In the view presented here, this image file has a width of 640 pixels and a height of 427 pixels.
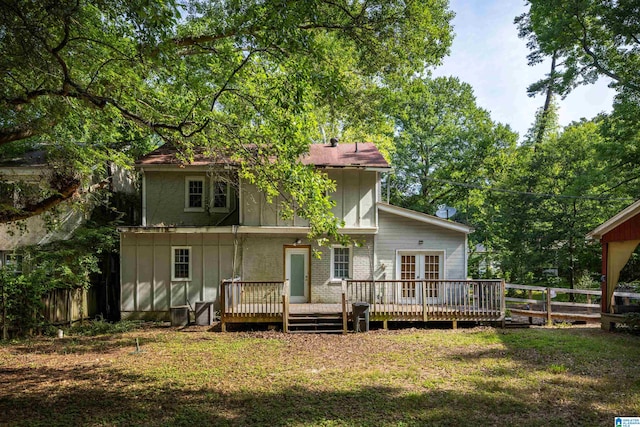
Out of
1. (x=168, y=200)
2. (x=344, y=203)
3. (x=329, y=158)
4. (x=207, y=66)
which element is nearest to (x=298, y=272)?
(x=344, y=203)

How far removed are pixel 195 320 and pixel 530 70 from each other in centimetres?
1824

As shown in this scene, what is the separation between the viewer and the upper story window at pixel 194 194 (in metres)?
14.6

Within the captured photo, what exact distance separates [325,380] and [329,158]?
9311mm

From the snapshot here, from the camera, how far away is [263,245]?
46.2 feet

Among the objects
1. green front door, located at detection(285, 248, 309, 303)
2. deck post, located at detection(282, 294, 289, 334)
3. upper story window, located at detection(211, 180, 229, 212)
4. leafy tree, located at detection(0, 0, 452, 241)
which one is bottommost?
deck post, located at detection(282, 294, 289, 334)

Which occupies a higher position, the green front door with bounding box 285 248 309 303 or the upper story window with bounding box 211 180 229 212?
the upper story window with bounding box 211 180 229 212

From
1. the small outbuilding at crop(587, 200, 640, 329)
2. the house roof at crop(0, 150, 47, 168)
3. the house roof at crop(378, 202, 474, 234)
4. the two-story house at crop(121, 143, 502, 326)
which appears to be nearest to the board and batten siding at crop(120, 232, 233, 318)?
the two-story house at crop(121, 143, 502, 326)

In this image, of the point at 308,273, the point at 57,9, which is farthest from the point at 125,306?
the point at 57,9

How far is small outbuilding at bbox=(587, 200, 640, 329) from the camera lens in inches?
440

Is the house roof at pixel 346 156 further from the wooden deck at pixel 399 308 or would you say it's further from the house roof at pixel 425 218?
the wooden deck at pixel 399 308

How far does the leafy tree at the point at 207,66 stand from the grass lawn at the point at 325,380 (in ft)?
10.5

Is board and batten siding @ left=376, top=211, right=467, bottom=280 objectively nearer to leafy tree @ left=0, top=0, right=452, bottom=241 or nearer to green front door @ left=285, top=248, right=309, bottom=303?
green front door @ left=285, top=248, right=309, bottom=303

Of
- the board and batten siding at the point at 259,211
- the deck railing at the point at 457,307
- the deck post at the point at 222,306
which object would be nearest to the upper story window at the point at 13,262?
the deck post at the point at 222,306

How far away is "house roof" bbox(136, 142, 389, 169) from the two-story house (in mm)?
65
